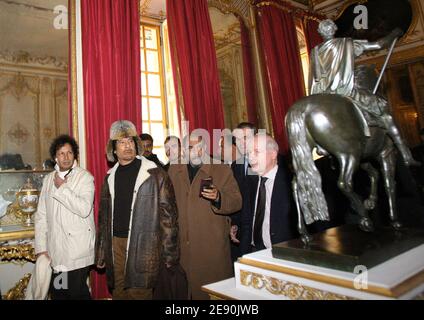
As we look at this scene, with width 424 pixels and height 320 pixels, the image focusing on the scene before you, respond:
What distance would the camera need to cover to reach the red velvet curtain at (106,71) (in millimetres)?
3662

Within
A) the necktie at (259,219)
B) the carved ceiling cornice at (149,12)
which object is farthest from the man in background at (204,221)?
the carved ceiling cornice at (149,12)

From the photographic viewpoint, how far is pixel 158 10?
5.13m

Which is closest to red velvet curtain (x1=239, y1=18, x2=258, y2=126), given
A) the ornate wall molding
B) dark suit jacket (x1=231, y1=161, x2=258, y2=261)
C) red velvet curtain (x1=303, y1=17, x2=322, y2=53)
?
the ornate wall molding

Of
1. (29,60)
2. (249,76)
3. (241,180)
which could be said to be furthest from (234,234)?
(249,76)

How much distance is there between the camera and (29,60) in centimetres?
384

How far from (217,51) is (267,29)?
1330mm

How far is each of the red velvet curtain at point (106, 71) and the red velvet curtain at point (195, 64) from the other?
0.68m

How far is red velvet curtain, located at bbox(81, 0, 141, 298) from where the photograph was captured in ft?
12.0

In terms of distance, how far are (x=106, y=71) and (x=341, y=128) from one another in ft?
10.3

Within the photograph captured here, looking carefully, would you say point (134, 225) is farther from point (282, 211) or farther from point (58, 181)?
point (282, 211)

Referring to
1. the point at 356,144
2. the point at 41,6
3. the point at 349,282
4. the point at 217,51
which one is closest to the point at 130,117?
the point at 41,6

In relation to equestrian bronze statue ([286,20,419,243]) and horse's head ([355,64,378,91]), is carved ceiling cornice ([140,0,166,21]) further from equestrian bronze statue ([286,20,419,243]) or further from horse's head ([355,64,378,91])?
horse's head ([355,64,378,91])

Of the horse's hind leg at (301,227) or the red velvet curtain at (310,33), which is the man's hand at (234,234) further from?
the red velvet curtain at (310,33)

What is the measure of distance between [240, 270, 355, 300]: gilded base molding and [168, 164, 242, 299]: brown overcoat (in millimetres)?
1053
